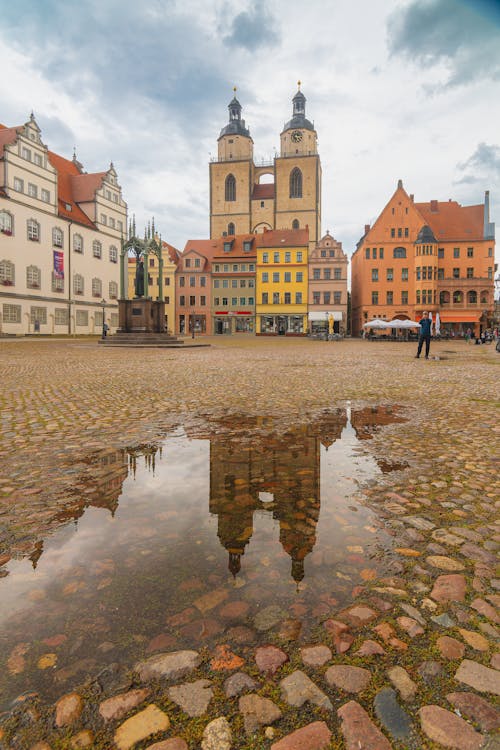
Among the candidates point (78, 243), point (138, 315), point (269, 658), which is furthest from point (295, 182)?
point (269, 658)

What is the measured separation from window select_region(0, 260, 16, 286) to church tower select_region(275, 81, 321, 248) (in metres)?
45.0

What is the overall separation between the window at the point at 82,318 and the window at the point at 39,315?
15.4 feet

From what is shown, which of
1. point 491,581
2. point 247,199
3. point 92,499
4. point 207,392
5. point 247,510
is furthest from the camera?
point 247,199

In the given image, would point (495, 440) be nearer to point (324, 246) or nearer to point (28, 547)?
point (28, 547)

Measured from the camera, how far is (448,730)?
138cm

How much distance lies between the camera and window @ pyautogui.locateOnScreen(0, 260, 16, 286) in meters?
42.0

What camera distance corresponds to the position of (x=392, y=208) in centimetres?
5878

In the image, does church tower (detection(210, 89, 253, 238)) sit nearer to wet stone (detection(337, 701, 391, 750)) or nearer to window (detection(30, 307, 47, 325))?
window (detection(30, 307, 47, 325))

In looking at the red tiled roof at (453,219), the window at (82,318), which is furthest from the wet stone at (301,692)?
the red tiled roof at (453,219)

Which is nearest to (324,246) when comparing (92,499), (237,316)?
(237,316)

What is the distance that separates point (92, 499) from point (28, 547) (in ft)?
2.36

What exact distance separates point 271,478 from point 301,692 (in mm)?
2183

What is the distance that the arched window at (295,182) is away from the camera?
75.8 metres

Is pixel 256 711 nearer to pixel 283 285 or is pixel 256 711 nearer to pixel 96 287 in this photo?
pixel 96 287
